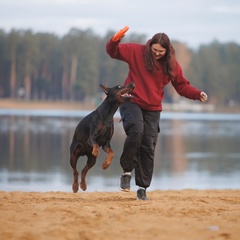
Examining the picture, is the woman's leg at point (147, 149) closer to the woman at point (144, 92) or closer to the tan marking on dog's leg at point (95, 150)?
the woman at point (144, 92)

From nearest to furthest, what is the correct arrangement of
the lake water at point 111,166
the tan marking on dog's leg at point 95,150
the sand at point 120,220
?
the sand at point 120,220 → the tan marking on dog's leg at point 95,150 → the lake water at point 111,166

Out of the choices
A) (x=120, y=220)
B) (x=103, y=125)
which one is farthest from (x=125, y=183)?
(x=120, y=220)

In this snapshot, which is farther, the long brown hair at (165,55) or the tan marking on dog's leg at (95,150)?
the long brown hair at (165,55)

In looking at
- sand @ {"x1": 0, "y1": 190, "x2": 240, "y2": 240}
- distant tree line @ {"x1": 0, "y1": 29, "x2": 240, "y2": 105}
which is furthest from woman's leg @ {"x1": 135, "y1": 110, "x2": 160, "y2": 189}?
distant tree line @ {"x1": 0, "y1": 29, "x2": 240, "y2": 105}

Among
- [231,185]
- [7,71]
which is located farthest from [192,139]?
[7,71]

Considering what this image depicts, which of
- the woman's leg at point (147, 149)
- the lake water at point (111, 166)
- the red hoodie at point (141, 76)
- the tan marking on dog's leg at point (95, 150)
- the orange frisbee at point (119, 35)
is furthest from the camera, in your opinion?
the lake water at point (111, 166)

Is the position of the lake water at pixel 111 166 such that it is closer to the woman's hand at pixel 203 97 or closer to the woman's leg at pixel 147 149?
the woman's leg at pixel 147 149

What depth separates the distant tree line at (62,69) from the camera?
336ft

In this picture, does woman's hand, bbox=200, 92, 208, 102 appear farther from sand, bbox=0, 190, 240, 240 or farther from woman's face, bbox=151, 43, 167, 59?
sand, bbox=0, 190, 240, 240

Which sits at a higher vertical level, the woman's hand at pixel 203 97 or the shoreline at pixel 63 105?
the woman's hand at pixel 203 97

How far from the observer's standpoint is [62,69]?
111250 millimetres

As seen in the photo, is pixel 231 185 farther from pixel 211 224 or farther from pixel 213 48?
pixel 213 48

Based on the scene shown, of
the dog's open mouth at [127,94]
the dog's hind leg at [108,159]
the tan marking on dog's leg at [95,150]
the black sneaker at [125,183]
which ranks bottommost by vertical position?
the black sneaker at [125,183]

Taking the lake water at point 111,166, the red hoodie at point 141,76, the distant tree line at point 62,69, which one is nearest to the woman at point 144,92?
the red hoodie at point 141,76
